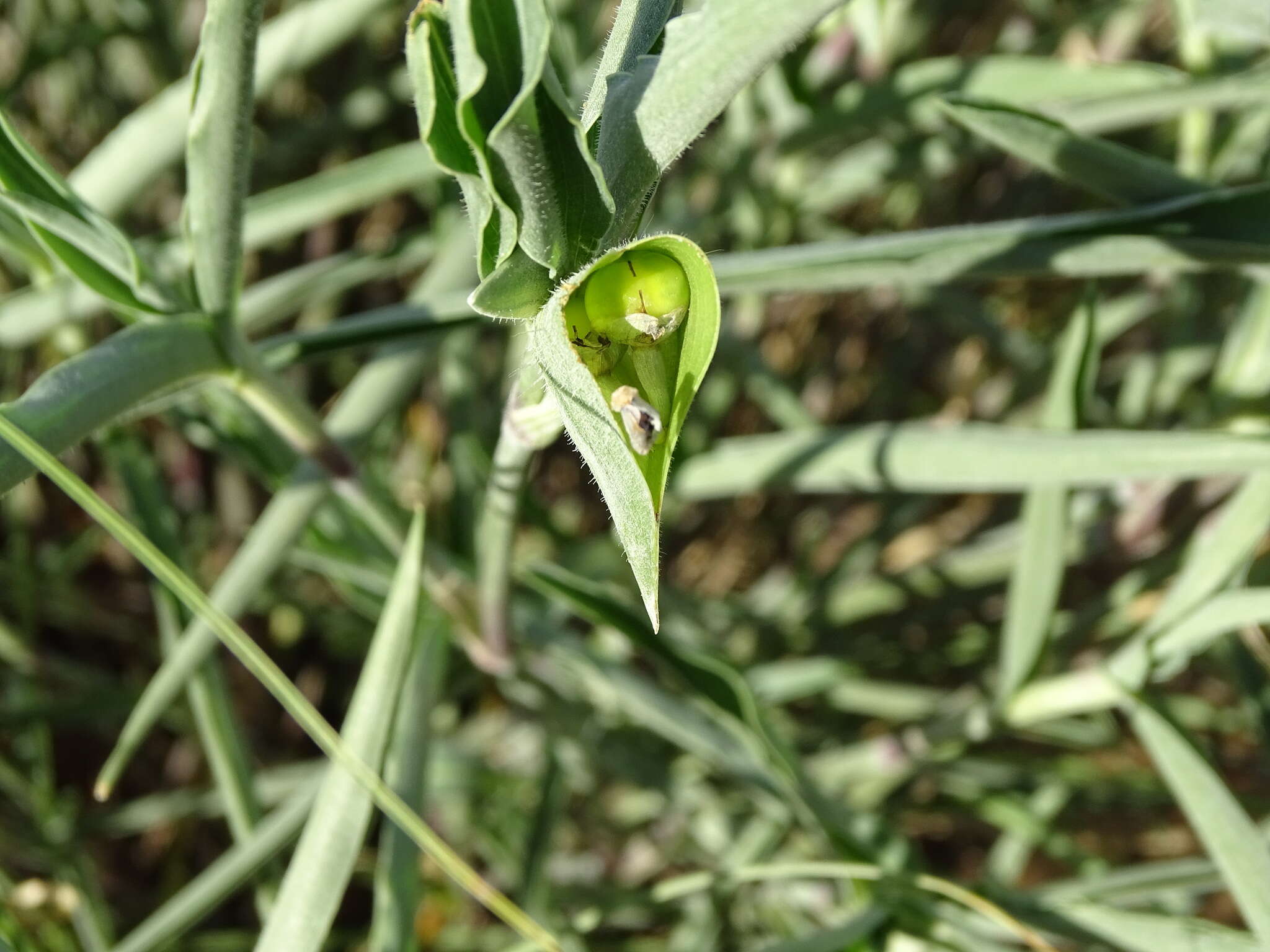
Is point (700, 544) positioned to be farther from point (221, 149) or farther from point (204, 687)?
point (221, 149)

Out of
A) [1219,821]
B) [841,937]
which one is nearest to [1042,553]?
[1219,821]

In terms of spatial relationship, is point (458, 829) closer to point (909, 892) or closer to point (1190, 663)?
point (909, 892)

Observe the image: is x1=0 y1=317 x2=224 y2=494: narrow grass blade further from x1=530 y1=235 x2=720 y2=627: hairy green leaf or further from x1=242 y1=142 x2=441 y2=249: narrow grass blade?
x1=242 y1=142 x2=441 y2=249: narrow grass blade

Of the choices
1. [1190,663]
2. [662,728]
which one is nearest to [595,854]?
[662,728]

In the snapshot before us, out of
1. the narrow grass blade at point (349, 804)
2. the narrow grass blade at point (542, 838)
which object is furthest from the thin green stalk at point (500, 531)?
the narrow grass blade at point (542, 838)

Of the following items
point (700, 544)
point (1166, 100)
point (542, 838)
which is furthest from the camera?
point (700, 544)

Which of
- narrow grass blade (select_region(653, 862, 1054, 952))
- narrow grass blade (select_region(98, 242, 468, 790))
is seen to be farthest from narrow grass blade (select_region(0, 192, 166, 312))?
narrow grass blade (select_region(653, 862, 1054, 952))
